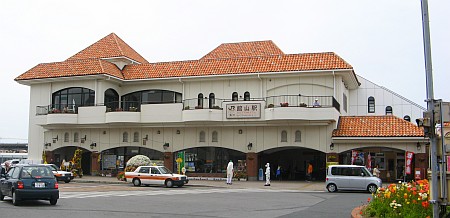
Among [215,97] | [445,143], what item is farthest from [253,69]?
[445,143]

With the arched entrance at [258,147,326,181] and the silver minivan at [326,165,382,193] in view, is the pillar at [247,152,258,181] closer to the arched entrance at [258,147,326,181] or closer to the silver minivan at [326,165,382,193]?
the arched entrance at [258,147,326,181]

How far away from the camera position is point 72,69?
40844 mm

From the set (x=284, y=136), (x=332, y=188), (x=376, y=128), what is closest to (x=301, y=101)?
(x=284, y=136)

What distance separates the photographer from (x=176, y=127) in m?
39.2

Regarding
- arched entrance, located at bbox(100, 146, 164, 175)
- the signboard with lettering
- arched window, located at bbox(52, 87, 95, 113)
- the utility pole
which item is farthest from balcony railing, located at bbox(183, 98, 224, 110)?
the utility pole

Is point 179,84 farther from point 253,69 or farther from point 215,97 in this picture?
point 253,69

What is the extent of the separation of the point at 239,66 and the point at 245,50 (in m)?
7.31

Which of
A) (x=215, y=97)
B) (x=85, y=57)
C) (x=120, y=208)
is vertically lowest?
(x=120, y=208)

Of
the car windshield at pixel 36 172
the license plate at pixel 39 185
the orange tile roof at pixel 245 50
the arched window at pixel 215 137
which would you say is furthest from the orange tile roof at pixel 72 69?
the license plate at pixel 39 185

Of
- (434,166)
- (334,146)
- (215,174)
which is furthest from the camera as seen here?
(215,174)

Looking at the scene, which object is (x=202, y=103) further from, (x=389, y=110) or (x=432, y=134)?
(x=432, y=134)

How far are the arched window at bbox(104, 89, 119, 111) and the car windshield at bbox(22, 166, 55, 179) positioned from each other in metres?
21.7

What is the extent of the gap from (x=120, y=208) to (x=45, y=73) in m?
27.1

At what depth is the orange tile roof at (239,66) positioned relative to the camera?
1416 inches
